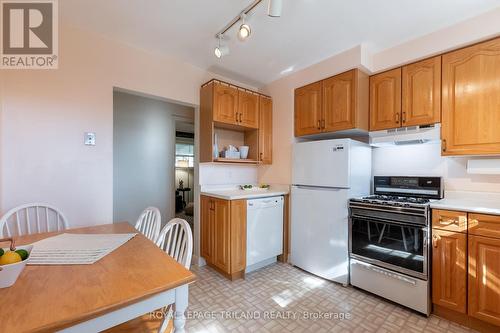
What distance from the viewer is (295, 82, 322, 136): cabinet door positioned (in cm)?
265

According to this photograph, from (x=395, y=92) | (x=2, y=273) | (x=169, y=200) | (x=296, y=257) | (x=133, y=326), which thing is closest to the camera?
(x=2, y=273)

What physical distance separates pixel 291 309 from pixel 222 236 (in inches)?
37.1

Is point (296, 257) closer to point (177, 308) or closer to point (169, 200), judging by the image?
point (177, 308)

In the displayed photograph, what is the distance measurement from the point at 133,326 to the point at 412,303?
2076 millimetres

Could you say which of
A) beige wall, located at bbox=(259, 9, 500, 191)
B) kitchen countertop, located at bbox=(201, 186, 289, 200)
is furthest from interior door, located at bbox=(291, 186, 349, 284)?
beige wall, located at bbox=(259, 9, 500, 191)

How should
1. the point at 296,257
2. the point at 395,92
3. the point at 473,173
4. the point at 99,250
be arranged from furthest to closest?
the point at 296,257
the point at 395,92
the point at 473,173
the point at 99,250

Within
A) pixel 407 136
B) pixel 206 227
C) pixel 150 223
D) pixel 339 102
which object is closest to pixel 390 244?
pixel 407 136

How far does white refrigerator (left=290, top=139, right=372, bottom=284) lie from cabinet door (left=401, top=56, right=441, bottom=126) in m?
0.52

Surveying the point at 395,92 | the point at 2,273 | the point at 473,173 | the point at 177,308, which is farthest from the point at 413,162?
the point at 2,273

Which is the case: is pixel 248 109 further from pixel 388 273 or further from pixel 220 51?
pixel 388 273

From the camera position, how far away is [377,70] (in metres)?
2.39

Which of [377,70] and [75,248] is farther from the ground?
[377,70]

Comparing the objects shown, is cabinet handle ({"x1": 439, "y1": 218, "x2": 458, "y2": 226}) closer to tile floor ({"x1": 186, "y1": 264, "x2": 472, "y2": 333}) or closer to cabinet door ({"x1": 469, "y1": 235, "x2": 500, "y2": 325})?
cabinet door ({"x1": 469, "y1": 235, "x2": 500, "y2": 325})

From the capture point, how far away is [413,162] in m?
2.35
